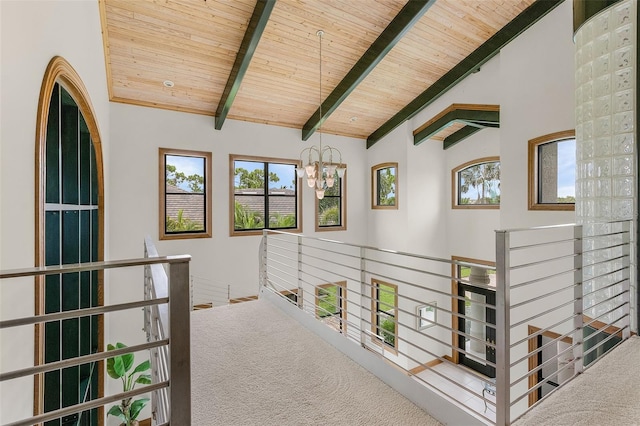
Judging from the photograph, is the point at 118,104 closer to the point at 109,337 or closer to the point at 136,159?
the point at 136,159

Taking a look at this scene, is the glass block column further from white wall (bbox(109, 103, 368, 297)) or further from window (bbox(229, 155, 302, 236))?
white wall (bbox(109, 103, 368, 297))

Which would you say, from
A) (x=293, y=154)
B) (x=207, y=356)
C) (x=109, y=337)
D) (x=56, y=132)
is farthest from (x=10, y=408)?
(x=293, y=154)

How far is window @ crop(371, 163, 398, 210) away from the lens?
7.07 metres

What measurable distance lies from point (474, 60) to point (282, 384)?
532 cm

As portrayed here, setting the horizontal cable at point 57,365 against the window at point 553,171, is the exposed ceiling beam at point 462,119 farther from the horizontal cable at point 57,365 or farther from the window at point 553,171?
the horizontal cable at point 57,365

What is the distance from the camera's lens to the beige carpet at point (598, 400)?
1699 mm

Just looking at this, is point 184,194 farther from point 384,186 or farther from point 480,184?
point 480,184

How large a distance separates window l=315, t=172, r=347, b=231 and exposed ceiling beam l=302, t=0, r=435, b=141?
1557 millimetres

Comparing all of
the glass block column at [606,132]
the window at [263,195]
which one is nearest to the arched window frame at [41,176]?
the glass block column at [606,132]

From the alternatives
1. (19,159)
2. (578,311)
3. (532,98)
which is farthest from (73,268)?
(532,98)

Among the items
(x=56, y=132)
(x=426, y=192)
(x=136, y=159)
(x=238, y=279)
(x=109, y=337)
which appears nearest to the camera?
(x=56, y=132)

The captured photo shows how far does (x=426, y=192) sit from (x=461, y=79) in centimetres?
239

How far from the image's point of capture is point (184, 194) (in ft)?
18.2

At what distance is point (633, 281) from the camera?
2.58 m
